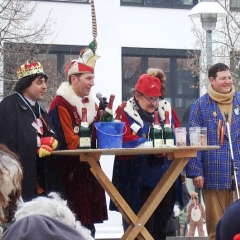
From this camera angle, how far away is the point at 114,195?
20.0ft

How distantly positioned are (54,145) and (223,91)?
1.86 metres

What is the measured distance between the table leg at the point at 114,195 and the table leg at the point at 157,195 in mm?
32

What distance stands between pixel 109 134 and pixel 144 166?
0.65 meters

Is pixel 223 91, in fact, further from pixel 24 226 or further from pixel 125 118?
pixel 24 226

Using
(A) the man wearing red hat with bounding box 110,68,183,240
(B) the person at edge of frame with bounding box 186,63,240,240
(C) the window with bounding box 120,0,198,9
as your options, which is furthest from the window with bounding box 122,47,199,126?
(A) the man wearing red hat with bounding box 110,68,183,240

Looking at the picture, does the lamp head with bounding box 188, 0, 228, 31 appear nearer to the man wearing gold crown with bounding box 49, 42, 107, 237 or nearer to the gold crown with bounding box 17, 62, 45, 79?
the man wearing gold crown with bounding box 49, 42, 107, 237

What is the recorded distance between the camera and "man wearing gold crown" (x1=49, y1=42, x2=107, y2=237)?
620cm

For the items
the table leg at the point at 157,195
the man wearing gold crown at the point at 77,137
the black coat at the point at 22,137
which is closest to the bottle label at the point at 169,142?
the table leg at the point at 157,195

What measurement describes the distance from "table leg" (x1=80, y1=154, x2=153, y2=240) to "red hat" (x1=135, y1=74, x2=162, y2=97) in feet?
2.48

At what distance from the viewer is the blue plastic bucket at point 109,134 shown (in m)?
5.98

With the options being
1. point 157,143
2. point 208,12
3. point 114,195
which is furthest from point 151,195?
point 208,12

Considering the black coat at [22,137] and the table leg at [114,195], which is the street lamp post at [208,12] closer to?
the table leg at [114,195]

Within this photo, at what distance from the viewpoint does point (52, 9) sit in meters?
15.9

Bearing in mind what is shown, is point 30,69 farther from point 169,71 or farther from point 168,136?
point 169,71
